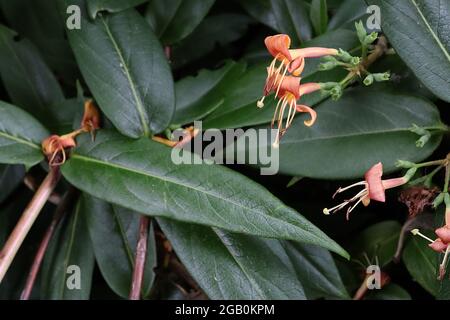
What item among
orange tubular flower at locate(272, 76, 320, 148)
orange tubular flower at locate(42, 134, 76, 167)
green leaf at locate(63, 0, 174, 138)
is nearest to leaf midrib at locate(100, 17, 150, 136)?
green leaf at locate(63, 0, 174, 138)

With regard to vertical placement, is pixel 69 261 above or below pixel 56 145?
below

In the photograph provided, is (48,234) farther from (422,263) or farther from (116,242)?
(422,263)

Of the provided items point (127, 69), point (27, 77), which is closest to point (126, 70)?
point (127, 69)

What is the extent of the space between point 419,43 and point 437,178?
0.72 ft

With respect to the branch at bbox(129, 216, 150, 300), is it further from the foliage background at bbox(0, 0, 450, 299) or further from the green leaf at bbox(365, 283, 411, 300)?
the green leaf at bbox(365, 283, 411, 300)

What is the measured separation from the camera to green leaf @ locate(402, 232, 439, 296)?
3.00ft

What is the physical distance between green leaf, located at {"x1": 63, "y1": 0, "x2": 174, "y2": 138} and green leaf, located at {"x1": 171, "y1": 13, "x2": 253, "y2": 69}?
24 centimetres

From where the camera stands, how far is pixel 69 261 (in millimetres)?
1055

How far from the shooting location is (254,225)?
763 millimetres

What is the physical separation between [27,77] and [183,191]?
45cm

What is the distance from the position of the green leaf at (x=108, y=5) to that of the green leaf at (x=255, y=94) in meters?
0.18
